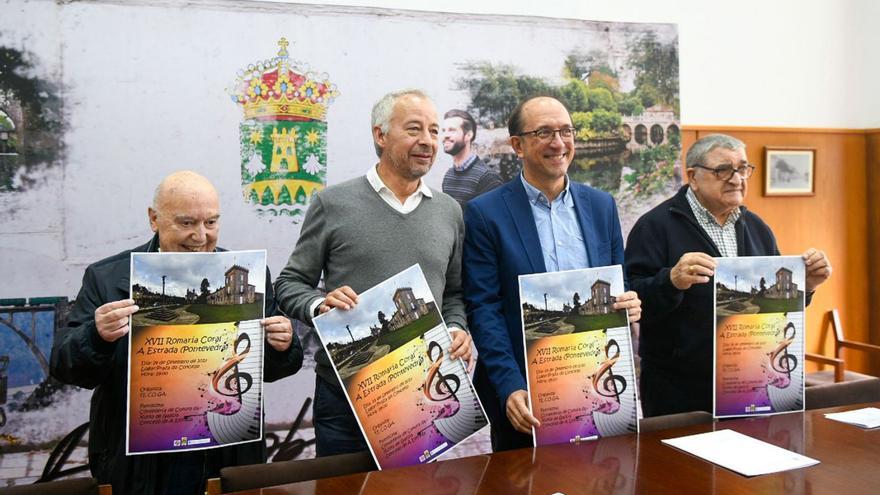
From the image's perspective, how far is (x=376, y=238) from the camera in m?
2.31

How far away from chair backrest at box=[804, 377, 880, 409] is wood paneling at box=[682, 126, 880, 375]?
267 centimetres

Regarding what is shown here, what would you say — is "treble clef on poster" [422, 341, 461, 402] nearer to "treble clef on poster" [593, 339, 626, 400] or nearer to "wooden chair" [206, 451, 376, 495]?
Answer: "wooden chair" [206, 451, 376, 495]

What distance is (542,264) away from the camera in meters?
2.35

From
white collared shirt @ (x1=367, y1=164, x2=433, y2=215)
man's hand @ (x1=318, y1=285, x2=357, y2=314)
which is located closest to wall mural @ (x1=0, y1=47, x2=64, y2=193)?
white collared shirt @ (x1=367, y1=164, x2=433, y2=215)

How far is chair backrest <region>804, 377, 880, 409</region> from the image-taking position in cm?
265

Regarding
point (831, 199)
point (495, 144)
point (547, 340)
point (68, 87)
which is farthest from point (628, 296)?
point (831, 199)

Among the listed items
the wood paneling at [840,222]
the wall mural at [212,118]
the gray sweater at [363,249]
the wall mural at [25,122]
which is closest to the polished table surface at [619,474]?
the gray sweater at [363,249]

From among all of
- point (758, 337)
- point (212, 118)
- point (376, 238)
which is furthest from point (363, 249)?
point (212, 118)

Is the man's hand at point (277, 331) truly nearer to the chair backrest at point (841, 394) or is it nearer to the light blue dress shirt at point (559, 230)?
the light blue dress shirt at point (559, 230)

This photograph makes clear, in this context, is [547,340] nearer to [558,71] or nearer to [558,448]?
[558,448]

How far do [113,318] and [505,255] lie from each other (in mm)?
1155

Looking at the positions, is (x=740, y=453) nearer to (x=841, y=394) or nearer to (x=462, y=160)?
(x=841, y=394)

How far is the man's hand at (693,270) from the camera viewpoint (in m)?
2.40

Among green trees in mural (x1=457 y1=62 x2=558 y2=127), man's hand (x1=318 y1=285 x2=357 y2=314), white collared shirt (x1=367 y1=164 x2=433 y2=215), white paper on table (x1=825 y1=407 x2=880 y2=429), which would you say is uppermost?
green trees in mural (x1=457 y1=62 x2=558 y2=127)
